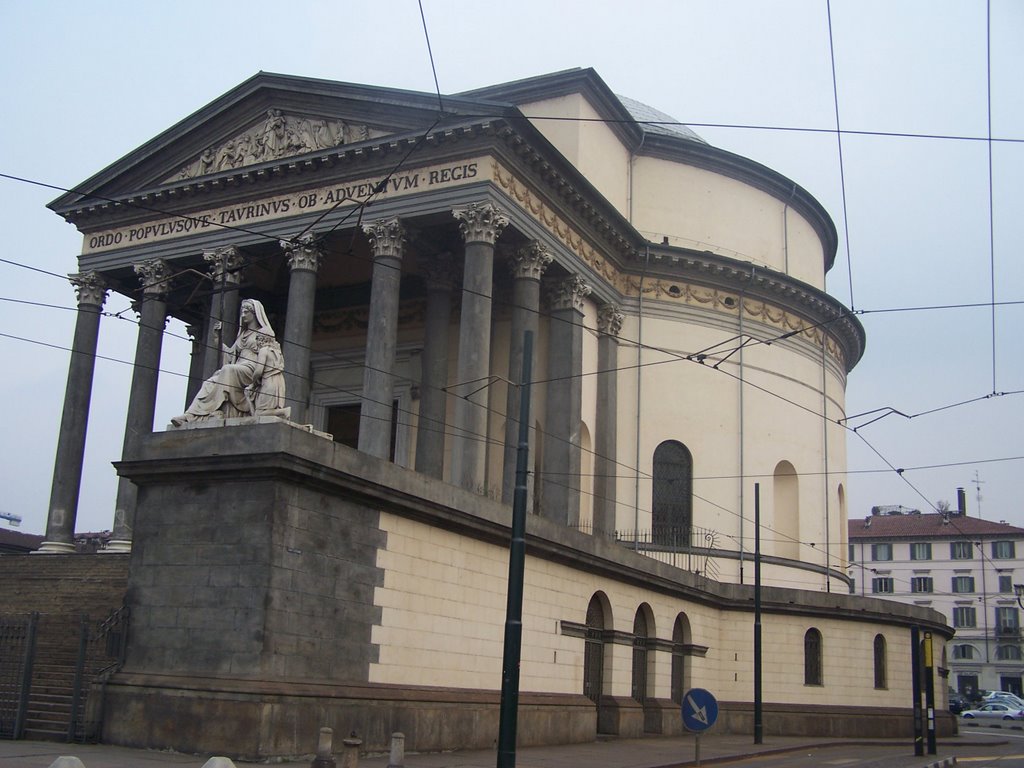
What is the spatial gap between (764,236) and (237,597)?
2858 cm

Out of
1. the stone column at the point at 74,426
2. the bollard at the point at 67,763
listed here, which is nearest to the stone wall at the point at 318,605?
the bollard at the point at 67,763

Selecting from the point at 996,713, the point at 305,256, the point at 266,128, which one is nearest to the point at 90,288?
the point at 266,128

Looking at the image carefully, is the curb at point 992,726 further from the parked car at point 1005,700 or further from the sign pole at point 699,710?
the sign pole at point 699,710

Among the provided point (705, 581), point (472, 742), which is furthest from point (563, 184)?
point (472, 742)

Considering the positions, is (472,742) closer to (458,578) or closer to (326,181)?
(458,578)

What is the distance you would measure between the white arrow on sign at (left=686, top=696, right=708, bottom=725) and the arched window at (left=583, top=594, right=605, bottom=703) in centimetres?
811

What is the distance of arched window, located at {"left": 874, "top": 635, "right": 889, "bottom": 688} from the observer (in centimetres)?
3525

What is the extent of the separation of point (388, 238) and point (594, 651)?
11.2 m

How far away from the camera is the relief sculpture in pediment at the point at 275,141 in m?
30.5

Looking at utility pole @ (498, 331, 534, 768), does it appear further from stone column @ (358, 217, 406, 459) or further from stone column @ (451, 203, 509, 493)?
stone column @ (358, 217, 406, 459)

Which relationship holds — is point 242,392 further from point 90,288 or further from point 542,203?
point 90,288

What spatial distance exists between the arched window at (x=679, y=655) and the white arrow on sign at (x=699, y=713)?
13.2 m

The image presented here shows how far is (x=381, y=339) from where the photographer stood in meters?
28.5

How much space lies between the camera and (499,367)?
1351 inches
